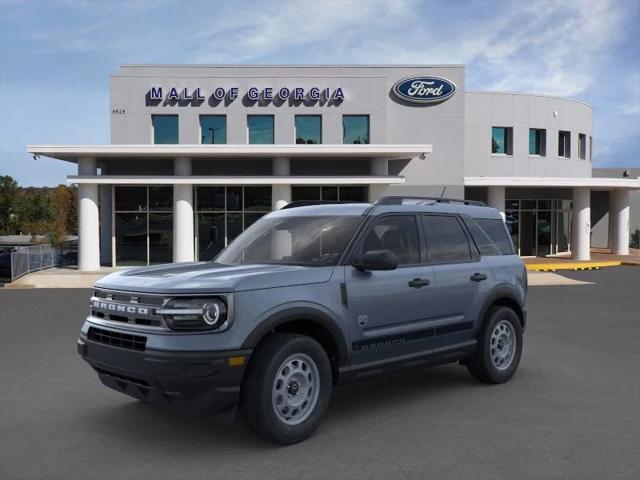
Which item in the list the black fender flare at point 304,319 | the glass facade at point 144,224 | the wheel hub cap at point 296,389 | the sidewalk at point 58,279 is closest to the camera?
the black fender flare at point 304,319

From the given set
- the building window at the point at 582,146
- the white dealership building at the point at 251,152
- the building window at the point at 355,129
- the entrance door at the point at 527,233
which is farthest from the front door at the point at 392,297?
the building window at the point at 582,146

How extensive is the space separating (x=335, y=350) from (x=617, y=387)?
3.57 m

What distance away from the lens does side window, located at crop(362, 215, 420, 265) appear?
5729 millimetres

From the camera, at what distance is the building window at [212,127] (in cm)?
2741

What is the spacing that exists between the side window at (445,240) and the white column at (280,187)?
19094 millimetres

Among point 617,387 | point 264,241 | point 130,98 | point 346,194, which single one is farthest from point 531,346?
point 130,98

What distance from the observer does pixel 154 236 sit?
27.3 meters

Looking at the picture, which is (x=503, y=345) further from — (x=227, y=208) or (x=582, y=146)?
(x=582, y=146)

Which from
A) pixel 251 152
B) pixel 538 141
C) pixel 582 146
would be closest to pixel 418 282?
pixel 251 152

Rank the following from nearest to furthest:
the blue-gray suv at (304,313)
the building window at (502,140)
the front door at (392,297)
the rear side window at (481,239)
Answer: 1. the blue-gray suv at (304,313)
2. the front door at (392,297)
3. the rear side window at (481,239)
4. the building window at (502,140)

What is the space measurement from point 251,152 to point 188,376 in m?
21.1

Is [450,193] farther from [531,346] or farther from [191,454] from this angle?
[191,454]

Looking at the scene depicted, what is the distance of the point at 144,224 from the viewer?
89.5 feet

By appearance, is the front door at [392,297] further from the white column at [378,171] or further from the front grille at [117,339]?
the white column at [378,171]
